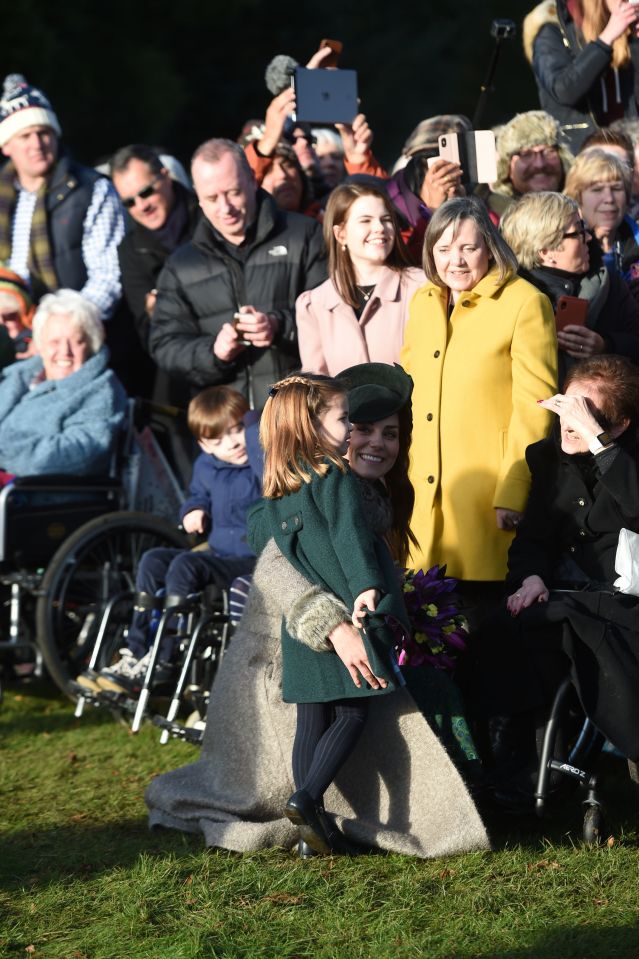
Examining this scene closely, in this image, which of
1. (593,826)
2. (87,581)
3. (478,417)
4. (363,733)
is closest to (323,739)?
(363,733)

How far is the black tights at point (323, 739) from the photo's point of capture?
14.9 feet

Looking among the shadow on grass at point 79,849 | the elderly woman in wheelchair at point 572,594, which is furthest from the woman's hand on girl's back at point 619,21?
the shadow on grass at point 79,849

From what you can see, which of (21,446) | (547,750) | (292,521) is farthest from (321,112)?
(547,750)

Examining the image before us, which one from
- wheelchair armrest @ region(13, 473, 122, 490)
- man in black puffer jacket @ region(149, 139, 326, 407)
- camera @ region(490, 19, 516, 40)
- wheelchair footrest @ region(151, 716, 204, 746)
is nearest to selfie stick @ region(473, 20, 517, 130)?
camera @ region(490, 19, 516, 40)

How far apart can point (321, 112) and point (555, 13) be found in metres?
1.60

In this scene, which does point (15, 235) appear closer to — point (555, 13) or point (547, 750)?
point (555, 13)

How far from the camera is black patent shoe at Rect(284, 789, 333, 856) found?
445cm

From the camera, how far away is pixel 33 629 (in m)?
7.32

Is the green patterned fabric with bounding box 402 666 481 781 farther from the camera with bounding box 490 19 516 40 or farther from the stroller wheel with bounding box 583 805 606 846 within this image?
the camera with bounding box 490 19 516 40

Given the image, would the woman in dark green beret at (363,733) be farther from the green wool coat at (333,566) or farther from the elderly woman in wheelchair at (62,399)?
the elderly woman in wheelchair at (62,399)

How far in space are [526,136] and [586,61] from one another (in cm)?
75

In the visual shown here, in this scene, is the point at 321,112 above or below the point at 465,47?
below

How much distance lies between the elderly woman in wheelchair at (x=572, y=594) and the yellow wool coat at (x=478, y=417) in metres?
0.22

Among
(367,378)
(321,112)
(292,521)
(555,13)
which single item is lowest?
(292,521)
